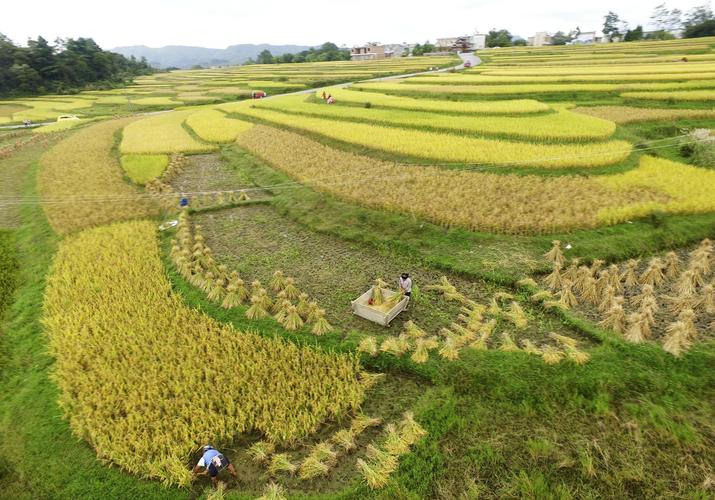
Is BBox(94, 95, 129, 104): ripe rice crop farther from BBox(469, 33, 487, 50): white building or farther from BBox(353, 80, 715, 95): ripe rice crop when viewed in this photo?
BBox(469, 33, 487, 50): white building

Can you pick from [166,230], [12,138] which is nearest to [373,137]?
[166,230]

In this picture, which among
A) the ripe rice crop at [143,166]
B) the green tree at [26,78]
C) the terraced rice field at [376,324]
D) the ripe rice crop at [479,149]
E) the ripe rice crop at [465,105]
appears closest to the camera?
the terraced rice field at [376,324]

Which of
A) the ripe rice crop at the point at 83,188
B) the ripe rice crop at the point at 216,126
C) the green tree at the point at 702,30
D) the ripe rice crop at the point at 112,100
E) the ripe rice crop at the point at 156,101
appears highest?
the green tree at the point at 702,30

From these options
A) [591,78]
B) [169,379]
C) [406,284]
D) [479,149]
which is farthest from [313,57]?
[169,379]

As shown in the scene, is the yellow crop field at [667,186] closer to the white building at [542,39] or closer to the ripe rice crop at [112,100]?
the ripe rice crop at [112,100]

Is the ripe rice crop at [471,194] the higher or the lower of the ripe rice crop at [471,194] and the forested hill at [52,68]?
the lower

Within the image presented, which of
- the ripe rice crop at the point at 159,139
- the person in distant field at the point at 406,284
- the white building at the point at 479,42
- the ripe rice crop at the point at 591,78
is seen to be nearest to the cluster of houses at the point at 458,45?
the white building at the point at 479,42
